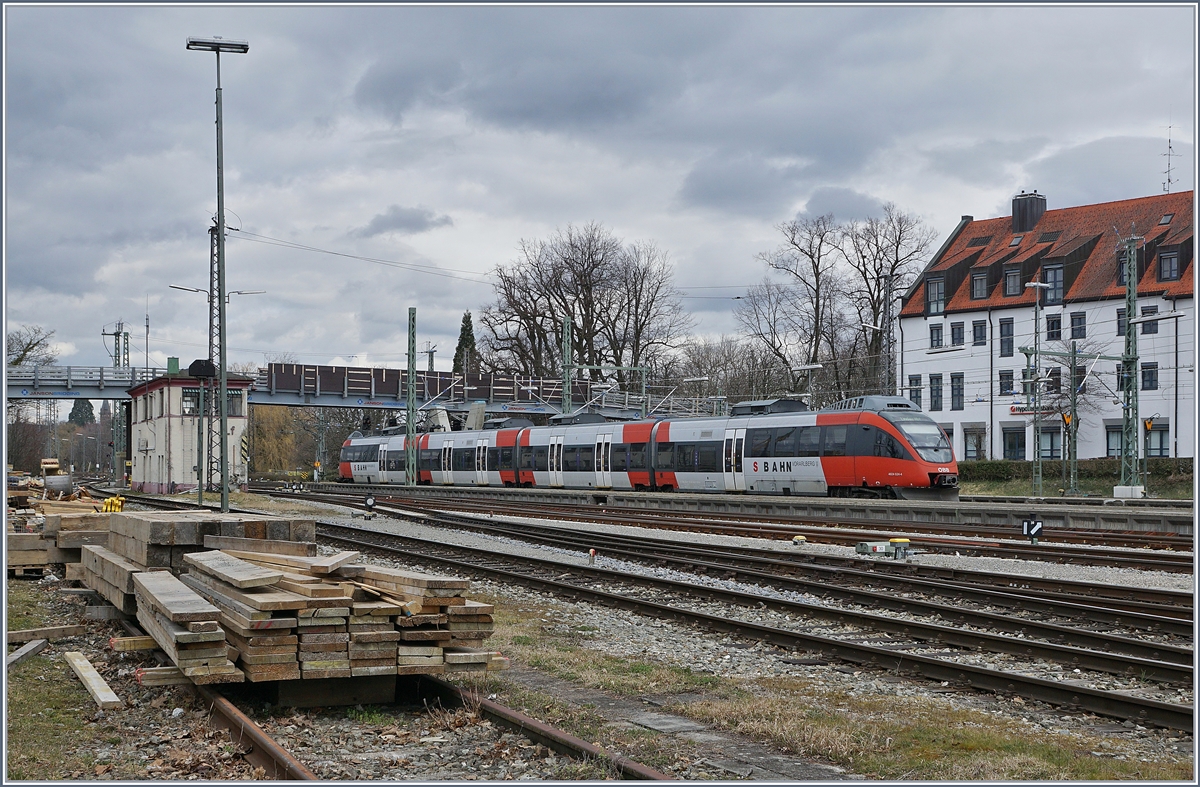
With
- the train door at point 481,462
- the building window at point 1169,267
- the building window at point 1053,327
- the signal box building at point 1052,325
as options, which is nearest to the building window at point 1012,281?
the signal box building at point 1052,325

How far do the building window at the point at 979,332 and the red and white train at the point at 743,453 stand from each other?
2590 cm

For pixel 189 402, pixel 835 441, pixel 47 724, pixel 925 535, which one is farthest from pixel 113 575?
pixel 189 402

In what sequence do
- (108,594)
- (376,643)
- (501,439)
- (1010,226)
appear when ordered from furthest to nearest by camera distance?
(1010,226)
(501,439)
(108,594)
(376,643)

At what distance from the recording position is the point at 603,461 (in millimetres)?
41281

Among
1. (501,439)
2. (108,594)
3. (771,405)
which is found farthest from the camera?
(501,439)

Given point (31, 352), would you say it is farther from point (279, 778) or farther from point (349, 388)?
point (279, 778)

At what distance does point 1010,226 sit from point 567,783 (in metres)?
64.8

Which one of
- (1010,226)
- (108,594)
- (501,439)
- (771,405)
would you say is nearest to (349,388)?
(501,439)

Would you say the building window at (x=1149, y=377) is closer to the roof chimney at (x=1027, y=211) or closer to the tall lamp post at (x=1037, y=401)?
the tall lamp post at (x=1037, y=401)

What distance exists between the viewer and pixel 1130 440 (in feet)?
120

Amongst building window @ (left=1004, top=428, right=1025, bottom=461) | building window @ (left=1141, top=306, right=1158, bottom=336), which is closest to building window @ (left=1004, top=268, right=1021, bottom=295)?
building window @ (left=1141, top=306, right=1158, bottom=336)

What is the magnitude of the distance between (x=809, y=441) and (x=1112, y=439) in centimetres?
2871

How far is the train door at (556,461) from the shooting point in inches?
1722

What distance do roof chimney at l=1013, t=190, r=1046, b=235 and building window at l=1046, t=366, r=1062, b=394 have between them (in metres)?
14.0
